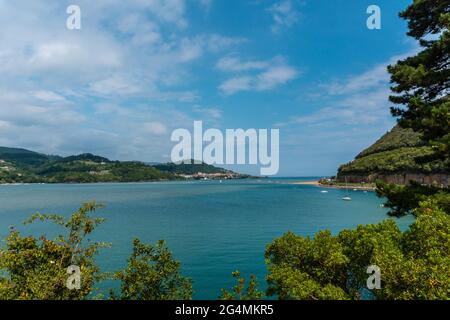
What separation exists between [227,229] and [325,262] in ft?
151

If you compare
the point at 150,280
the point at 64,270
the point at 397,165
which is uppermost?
the point at 397,165

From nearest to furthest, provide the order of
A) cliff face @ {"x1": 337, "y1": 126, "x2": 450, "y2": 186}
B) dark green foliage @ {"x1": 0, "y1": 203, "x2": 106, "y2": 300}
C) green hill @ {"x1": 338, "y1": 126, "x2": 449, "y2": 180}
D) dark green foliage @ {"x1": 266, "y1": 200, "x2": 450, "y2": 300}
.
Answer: dark green foliage @ {"x1": 266, "y1": 200, "x2": 450, "y2": 300}
dark green foliage @ {"x1": 0, "y1": 203, "x2": 106, "y2": 300}
cliff face @ {"x1": 337, "y1": 126, "x2": 450, "y2": 186}
green hill @ {"x1": 338, "y1": 126, "x2": 449, "y2": 180}

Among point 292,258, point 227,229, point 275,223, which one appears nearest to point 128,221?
point 227,229

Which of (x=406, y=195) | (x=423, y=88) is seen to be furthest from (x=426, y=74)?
(x=406, y=195)

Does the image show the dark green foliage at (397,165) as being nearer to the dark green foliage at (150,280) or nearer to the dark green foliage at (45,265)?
the dark green foliage at (150,280)

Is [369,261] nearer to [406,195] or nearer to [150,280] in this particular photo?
[406,195]

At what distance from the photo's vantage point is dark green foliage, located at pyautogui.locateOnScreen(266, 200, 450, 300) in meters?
8.80

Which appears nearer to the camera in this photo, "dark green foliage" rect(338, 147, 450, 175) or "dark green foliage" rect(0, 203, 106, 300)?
"dark green foliage" rect(0, 203, 106, 300)

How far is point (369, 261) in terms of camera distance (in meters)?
10.7

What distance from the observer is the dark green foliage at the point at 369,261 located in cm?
880

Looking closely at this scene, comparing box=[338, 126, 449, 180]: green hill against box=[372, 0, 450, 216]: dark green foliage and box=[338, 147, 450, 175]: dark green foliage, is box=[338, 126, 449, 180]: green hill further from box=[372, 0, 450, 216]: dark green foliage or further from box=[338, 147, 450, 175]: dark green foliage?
box=[372, 0, 450, 216]: dark green foliage

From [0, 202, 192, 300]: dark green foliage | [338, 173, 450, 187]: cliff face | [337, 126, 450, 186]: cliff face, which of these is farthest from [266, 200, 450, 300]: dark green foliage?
[338, 173, 450, 187]: cliff face

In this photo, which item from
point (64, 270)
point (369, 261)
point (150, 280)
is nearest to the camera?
point (369, 261)
